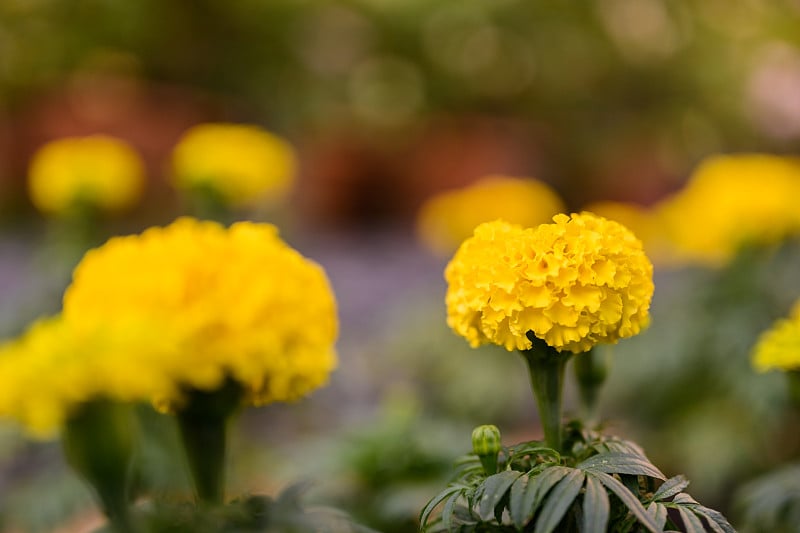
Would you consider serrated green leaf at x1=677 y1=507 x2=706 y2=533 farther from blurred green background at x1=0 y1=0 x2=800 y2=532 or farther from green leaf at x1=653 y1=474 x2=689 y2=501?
blurred green background at x1=0 y1=0 x2=800 y2=532

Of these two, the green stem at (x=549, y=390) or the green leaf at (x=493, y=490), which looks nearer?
the green leaf at (x=493, y=490)

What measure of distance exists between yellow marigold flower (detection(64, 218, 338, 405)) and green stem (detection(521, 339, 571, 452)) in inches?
9.1

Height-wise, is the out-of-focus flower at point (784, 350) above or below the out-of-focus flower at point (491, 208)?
below

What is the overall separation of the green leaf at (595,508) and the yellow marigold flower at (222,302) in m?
0.30

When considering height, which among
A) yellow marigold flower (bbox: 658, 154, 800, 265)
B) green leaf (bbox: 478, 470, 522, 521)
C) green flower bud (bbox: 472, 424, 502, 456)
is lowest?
green leaf (bbox: 478, 470, 522, 521)

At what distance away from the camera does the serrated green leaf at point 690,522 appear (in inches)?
30.6

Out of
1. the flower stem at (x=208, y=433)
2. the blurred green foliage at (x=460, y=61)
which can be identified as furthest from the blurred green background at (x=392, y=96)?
the flower stem at (x=208, y=433)

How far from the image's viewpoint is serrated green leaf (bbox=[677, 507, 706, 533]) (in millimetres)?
778

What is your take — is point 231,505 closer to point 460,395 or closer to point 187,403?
point 187,403

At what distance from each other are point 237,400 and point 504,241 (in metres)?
0.33

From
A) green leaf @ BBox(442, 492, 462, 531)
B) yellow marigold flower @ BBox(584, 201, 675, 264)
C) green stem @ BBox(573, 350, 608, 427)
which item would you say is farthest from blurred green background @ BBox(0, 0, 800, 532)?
green leaf @ BBox(442, 492, 462, 531)

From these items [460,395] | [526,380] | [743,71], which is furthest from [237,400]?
[743,71]

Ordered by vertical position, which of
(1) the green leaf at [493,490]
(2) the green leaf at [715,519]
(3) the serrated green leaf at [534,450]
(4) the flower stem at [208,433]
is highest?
(4) the flower stem at [208,433]

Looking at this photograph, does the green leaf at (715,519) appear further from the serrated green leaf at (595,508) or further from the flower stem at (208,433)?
the flower stem at (208,433)
